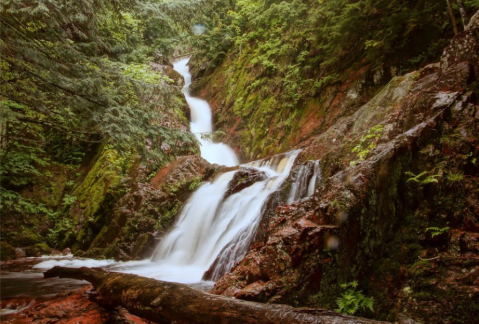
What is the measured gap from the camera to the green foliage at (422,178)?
341 cm

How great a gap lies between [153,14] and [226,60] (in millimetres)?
15713

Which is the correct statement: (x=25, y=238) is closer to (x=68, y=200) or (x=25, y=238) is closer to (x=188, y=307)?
(x=68, y=200)

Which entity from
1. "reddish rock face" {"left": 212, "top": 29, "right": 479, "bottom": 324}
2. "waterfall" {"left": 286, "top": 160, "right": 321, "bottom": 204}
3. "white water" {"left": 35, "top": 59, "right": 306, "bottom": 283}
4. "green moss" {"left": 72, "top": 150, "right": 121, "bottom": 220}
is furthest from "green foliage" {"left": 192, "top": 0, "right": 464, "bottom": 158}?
"green moss" {"left": 72, "top": 150, "right": 121, "bottom": 220}

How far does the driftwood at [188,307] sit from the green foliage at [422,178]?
2329mm

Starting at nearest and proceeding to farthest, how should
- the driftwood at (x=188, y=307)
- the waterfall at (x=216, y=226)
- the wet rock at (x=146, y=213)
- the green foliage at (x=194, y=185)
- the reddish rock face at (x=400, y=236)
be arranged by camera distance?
the driftwood at (x=188, y=307)
the reddish rock face at (x=400, y=236)
the waterfall at (x=216, y=226)
the wet rock at (x=146, y=213)
the green foliage at (x=194, y=185)

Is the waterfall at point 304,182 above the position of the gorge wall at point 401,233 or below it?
above

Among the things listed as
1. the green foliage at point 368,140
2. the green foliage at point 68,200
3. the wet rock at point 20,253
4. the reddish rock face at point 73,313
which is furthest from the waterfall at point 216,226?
the green foliage at point 68,200

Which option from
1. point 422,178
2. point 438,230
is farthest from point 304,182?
point 438,230

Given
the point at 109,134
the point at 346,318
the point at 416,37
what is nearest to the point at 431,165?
the point at 346,318

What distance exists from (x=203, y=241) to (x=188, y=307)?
578 cm

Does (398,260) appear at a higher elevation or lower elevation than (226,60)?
lower

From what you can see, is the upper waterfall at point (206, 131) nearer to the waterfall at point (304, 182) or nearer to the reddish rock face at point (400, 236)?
the waterfall at point (304, 182)

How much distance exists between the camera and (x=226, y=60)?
21.1 m

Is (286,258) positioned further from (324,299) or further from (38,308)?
(38,308)
